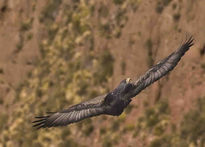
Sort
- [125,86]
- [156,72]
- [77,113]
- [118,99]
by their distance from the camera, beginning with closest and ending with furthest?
[118,99] < [125,86] < [156,72] < [77,113]

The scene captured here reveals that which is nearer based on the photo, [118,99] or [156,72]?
[118,99]

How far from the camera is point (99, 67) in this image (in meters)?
33.8

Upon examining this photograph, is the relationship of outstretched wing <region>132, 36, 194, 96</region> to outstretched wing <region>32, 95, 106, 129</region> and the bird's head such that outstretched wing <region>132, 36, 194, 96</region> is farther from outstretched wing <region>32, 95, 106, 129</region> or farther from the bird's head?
outstretched wing <region>32, 95, 106, 129</region>

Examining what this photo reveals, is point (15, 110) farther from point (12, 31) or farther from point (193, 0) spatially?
point (193, 0)

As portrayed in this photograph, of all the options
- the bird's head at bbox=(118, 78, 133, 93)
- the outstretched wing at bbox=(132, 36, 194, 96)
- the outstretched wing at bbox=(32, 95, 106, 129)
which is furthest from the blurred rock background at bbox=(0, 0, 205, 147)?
the bird's head at bbox=(118, 78, 133, 93)

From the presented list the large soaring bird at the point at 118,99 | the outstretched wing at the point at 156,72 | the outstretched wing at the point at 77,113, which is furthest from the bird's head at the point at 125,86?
the outstretched wing at the point at 77,113

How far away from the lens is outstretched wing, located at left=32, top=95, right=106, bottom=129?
54.2ft

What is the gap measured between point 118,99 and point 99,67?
1811 cm

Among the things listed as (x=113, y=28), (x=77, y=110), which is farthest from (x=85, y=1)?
(x=77, y=110)

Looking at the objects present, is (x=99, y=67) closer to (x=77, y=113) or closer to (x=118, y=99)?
(x=77, y=113)

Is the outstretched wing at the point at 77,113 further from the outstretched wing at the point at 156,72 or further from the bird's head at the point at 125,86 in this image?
the outstretched wing at the point at 156,72

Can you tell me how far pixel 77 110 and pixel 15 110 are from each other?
22.2 metres

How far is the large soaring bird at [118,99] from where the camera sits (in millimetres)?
15790

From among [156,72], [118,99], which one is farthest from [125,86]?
[156,72]
